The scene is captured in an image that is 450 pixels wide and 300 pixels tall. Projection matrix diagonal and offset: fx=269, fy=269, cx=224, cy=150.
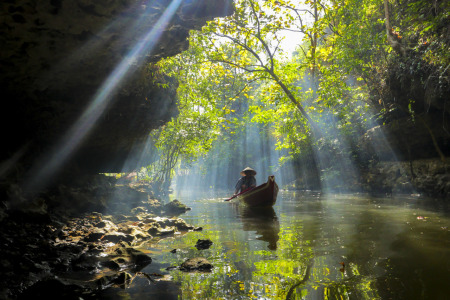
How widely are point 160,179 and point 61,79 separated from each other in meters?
16.9

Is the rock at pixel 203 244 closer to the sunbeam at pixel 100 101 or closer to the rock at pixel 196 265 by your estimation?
the rock at pixel 196 265

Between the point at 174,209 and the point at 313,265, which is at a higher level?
the point at 313,265

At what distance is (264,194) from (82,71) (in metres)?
7.25

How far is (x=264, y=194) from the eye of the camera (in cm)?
1025

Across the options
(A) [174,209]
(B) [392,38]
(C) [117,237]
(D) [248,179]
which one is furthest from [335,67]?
(C) [117,237]

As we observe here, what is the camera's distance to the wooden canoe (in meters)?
10.1

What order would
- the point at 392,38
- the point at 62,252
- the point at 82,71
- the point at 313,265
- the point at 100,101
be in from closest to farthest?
1. the point at 313,265
2. the point at 62,252
3. the point at 82,71
4. the point at 100,101
5. the point at 392,38

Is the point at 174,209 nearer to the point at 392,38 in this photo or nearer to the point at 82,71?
the point at 82,71

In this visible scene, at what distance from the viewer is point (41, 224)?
493 cm

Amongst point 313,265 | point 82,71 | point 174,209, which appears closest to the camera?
point 313,265

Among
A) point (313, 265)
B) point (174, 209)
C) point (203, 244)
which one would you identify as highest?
point (313, 265)

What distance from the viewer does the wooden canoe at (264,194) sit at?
1007 centimetres

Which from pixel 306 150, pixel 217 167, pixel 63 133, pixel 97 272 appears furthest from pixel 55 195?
pixel 217 167

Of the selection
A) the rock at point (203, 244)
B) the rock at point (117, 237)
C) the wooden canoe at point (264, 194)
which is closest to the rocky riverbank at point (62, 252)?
the rock at point (117, 237)
